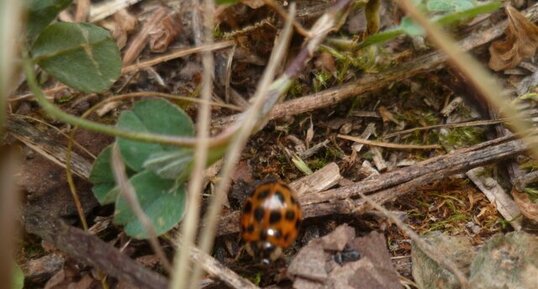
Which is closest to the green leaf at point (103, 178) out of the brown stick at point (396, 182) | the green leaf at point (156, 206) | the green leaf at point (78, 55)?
the green leaf at point (156, 206)

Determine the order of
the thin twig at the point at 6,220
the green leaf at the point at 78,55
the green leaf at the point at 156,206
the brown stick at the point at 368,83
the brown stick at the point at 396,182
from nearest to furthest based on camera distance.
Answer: the thin twig at the point at 6,220 → the green leaf at the point at 156,206 → the green leaf at the point at 78,55 → the brown stick at the point at 396,182 → the brown stick at the point at 368,83

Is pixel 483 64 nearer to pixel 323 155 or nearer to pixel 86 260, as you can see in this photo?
pixel 323 155

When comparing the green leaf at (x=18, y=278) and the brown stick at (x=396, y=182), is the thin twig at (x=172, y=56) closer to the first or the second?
the brown stick at (x=396, y=182)

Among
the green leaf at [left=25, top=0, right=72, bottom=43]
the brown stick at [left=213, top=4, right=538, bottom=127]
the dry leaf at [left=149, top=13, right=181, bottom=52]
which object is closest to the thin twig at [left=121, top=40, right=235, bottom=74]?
the dry leaf at [left=149, top=13, right=181, bottom=52]

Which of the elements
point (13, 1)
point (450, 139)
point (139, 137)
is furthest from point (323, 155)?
point (13, 1)

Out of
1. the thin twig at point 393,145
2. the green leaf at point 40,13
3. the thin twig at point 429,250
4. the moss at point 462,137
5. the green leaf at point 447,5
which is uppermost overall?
the green leaf at point 447,5

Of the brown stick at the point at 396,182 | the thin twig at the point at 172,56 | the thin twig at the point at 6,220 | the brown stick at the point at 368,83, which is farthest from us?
the thin twig at the point at 172,56
